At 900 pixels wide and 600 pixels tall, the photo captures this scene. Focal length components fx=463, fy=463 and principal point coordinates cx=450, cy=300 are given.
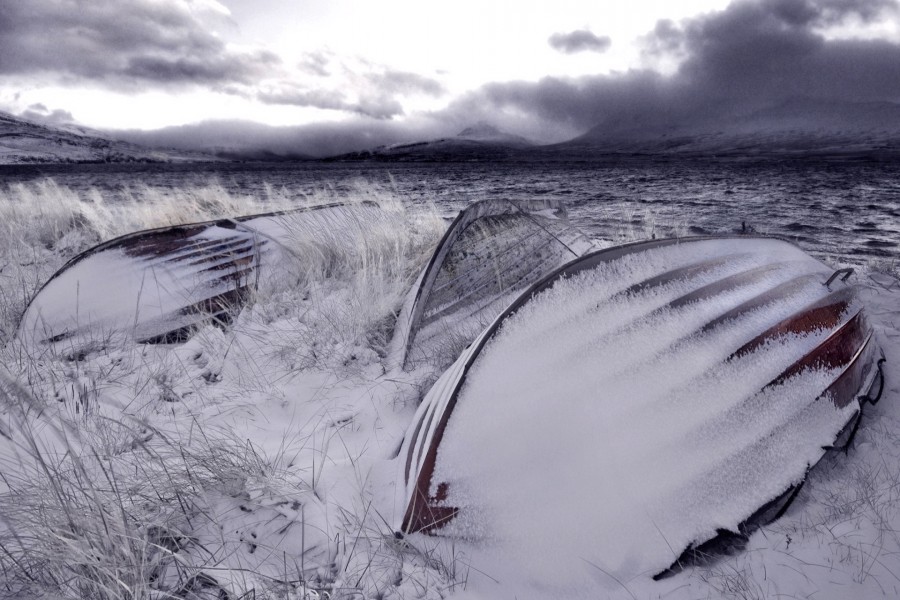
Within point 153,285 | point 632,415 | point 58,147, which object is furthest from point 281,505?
point 58,147

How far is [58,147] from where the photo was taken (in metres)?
112

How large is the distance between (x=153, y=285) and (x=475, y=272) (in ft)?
9.62

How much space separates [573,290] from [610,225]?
10185mm

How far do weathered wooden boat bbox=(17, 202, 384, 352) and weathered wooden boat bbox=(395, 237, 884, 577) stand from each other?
2.83m

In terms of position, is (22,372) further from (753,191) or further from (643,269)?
(753,191)

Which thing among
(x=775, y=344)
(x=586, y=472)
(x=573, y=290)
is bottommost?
(x=586, y=472)

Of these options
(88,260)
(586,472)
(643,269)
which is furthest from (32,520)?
(88,260)

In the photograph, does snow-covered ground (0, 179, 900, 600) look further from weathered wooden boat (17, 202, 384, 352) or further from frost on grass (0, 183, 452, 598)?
weathered wooden boat (17, 202, 384, 352)

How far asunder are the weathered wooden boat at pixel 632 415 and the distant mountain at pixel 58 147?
12212 cm

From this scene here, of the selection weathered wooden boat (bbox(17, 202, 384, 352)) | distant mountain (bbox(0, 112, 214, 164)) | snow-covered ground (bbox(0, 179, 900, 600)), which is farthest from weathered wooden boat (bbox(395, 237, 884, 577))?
distant mountain (bbox(0, 112, 214, 164))

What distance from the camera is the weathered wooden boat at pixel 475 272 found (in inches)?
131

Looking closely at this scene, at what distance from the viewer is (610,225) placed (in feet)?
37.6

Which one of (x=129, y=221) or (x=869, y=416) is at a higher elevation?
(x=129, y=221)

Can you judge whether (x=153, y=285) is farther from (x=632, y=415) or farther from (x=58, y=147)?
(x=58, y=147)
